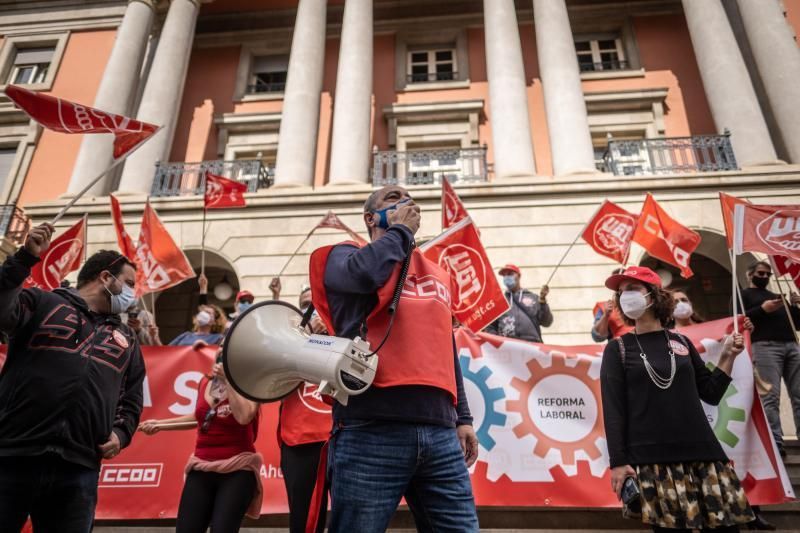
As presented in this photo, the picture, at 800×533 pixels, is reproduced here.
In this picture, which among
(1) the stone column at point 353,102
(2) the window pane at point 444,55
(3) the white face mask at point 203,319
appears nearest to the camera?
(3) the white face mask at point 203,319

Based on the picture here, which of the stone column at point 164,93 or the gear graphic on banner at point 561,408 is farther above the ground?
the stone column at point 164,93

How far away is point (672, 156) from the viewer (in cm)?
1221

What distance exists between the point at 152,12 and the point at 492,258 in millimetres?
12841

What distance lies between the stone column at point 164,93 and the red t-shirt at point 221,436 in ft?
34.5

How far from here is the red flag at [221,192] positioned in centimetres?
961

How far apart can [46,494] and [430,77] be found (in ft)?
49.3

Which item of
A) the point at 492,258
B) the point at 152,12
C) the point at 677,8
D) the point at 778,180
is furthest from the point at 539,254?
the point at 152,12

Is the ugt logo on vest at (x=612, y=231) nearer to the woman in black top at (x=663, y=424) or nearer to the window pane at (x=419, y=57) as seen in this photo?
the woman in black top at (x=663, y=424)

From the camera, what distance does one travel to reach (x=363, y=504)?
1.66 m

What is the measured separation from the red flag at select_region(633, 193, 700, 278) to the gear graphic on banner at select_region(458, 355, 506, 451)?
4054mm

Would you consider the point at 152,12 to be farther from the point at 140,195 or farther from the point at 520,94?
the point at 520,94

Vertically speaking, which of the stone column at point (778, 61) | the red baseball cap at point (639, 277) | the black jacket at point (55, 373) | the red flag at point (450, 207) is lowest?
the black jacket at point (55, 373)

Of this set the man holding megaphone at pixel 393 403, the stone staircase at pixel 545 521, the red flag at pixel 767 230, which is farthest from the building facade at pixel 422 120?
the man holding megaphone at pixel 393 403

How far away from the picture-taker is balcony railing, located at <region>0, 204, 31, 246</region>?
12.8 meters
